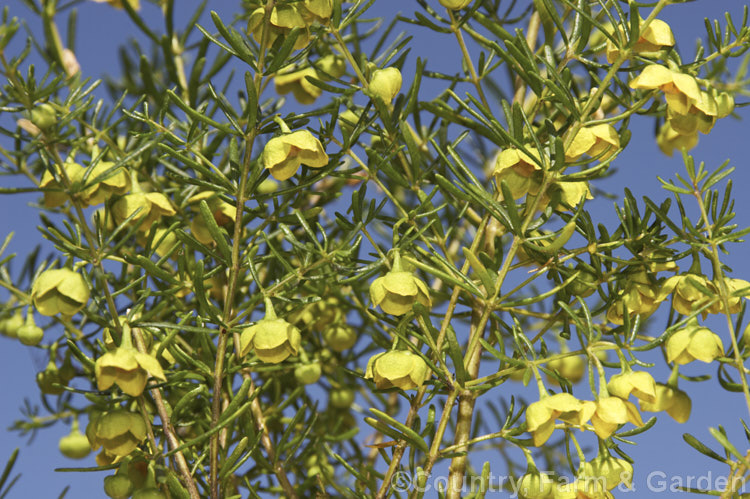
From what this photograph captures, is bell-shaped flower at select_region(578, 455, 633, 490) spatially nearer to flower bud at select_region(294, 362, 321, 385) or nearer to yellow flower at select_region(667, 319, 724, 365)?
yellow flower at select_region(667, 319, 724, 365)

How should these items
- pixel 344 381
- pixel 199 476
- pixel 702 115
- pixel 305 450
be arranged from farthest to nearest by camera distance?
pixel 344 381
pixel 305 450
pixel 199 476
pixel 702 115

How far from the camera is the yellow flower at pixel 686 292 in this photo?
0.90 metres

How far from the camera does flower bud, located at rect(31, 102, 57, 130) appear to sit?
2.93ft

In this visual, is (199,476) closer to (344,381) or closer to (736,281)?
(344,381)

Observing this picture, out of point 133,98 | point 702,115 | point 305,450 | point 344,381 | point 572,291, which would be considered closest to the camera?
point 702,115

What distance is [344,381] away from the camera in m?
1.31

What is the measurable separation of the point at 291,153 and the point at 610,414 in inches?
16.5

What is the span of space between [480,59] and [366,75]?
0.20 metres

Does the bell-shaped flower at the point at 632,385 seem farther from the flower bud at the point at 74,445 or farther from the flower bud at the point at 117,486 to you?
the flower bud at the point at 74,445

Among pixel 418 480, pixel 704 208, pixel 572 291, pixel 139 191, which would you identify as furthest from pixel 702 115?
pixel 139 191

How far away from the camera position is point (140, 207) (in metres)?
0.99

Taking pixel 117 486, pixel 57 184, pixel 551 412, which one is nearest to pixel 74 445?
pixel 117 486

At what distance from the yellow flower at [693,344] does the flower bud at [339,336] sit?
0.49 metres

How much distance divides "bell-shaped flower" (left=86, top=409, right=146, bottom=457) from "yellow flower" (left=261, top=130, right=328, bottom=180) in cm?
31
